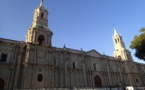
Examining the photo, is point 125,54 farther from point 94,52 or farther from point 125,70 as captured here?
point 94,52

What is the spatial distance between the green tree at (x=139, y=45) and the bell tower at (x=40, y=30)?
17633mm

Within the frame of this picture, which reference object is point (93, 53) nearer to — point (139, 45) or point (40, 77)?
point (139, 45)

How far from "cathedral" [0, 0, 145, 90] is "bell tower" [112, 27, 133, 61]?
48.7 inches

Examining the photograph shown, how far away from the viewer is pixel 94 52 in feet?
116

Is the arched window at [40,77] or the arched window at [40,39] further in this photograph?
the arched window at [40,39]

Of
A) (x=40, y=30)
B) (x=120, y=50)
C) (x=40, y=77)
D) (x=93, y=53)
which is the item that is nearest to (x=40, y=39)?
(x=40, y=30)

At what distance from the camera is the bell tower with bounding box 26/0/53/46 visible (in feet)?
88.3

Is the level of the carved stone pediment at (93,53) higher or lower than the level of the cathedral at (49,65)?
higher

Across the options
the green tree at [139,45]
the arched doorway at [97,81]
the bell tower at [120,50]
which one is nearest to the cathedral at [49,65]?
the arched doorway at [97,81]

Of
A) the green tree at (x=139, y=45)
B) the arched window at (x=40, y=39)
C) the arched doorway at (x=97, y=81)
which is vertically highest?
the arched window at (x=40, y=39)

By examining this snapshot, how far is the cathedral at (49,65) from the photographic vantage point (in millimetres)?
22109

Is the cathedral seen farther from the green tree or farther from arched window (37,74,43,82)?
the green tree

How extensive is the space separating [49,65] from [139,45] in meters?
17.6

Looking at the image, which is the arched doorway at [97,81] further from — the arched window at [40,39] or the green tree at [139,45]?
the arched window at [40,39]
